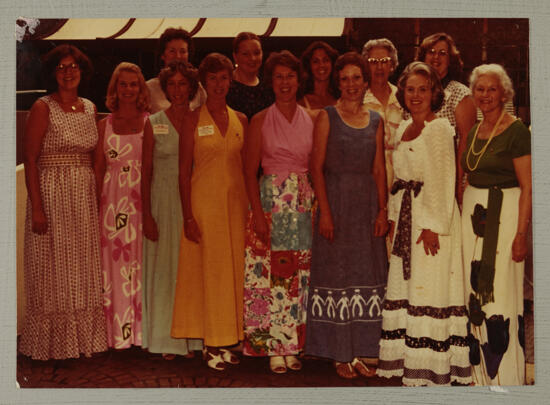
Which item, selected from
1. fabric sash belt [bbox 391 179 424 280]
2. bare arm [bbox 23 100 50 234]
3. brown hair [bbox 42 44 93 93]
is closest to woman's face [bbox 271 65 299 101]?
fabric sash belt [bbox 391 179 424 280]

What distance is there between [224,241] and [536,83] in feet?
5.93

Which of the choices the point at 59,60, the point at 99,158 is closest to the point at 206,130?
the point at 99,158

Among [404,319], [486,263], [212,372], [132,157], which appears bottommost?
[212,372]

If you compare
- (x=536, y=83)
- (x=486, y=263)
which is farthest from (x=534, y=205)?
(x=536, y=83)

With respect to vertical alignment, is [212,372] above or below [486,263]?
below

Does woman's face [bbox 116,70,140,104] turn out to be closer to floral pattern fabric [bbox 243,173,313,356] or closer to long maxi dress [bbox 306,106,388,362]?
floral pattern fabric [bbox 243,173,313,356]

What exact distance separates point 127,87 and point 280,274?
4.05 ft

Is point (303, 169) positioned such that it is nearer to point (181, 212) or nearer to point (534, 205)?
point (181, 212)

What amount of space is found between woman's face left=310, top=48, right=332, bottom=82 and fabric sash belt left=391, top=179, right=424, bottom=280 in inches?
26.2

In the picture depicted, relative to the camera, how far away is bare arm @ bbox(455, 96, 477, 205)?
139 inches

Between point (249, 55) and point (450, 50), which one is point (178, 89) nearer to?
point (249, 55)

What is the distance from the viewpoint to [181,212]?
11.7 feet

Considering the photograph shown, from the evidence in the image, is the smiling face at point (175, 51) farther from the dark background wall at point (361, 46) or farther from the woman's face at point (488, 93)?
the woman's face at point (488, 93)

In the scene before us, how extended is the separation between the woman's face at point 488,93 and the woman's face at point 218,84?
1.27m
